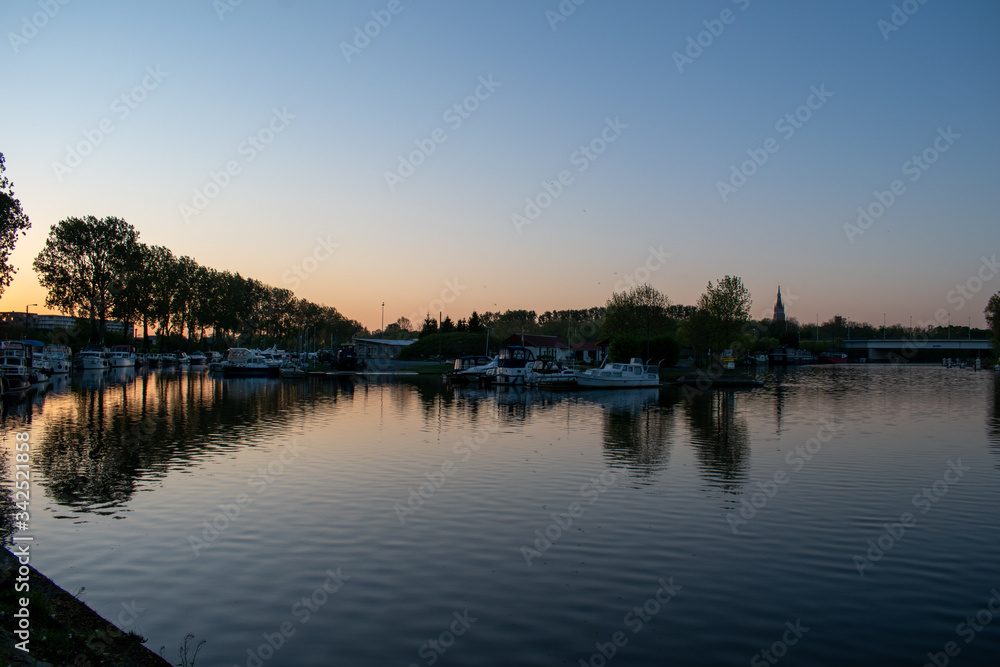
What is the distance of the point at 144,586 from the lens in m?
10.5

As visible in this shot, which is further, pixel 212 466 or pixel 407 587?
pixel 212 466

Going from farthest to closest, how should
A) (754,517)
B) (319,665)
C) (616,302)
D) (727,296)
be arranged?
(616,302) < (727,296) < (754,517) < (319,665)

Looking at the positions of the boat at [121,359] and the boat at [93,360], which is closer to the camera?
the boat at [93,360]

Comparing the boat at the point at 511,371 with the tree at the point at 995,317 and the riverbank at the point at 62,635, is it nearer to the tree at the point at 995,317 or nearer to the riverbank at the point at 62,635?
the riverbank at the point at 62,635

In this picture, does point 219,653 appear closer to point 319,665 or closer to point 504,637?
point 319,665

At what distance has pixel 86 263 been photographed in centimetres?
9894

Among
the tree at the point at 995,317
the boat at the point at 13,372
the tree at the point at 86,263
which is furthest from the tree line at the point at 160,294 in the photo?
the tree at the point at 995,317

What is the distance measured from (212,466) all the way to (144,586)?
10.5m

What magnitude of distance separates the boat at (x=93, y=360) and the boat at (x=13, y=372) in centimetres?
3639

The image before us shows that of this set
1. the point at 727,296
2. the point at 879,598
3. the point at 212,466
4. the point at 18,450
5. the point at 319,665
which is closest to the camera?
the point at 319,665

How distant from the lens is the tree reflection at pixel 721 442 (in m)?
20.1

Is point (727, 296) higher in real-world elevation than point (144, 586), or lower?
higher

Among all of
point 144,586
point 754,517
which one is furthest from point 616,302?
point 144,586

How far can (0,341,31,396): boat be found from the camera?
47.1m
